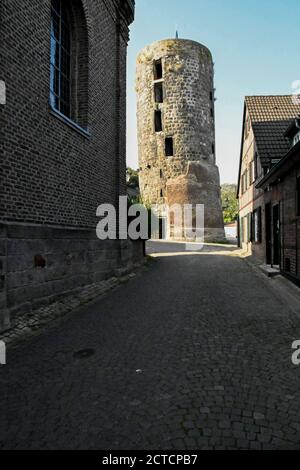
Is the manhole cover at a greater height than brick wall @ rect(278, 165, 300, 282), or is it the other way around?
brick wall @ rect(278, 165, 300, 282)

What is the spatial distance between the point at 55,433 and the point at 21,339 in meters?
2.84

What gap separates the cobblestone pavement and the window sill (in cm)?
463

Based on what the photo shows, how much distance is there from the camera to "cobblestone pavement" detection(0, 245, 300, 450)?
2752 millimetres

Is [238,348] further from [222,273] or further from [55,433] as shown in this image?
[222,273]

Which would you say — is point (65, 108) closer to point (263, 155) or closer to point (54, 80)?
point (54, 80)

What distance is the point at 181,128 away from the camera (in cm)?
3197

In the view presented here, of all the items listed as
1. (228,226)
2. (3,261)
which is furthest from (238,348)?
(228,226)

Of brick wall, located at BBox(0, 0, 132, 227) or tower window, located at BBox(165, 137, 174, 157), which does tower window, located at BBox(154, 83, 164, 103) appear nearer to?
tower window, located at BBox(165, 137, 174, 157)

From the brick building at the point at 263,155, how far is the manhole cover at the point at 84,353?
10133 mm

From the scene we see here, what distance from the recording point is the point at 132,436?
2.72 meters

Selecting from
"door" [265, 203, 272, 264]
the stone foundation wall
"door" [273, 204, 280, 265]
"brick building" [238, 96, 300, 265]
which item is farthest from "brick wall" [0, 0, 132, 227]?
"door" [265, 203, 272, 264]

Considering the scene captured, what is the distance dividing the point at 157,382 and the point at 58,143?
6212 millimetres

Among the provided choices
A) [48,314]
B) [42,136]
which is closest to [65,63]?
[42,136]

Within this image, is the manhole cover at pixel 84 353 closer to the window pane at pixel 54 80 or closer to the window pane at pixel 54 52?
the window pane at pixel 54 80
